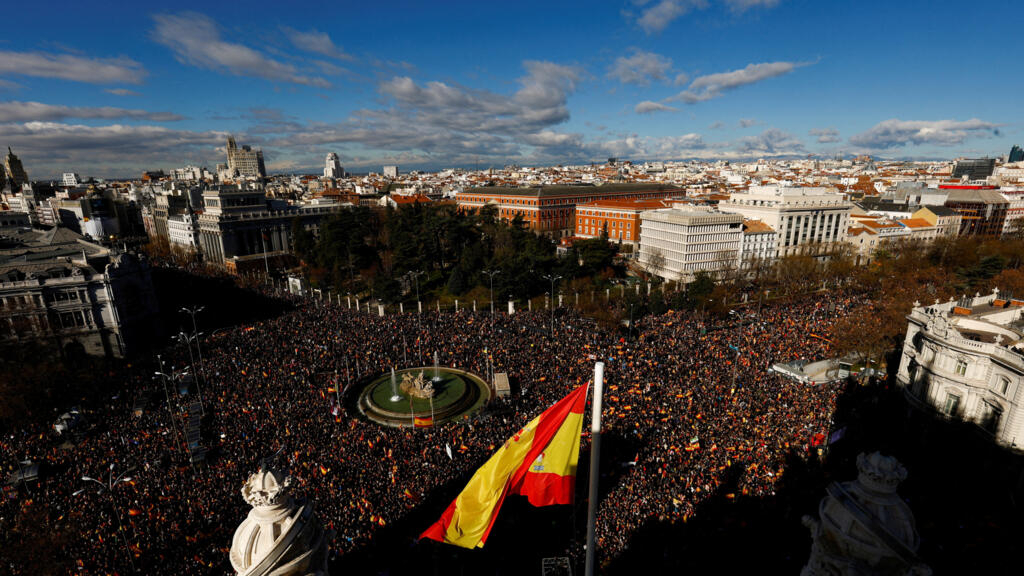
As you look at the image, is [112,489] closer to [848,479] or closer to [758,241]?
[848,479]

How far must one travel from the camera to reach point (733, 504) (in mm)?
18531

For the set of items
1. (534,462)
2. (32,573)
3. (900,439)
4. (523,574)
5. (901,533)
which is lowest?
(900,439)

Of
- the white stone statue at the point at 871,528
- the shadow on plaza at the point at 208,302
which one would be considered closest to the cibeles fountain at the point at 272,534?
the white stone statue at the point at 871,528

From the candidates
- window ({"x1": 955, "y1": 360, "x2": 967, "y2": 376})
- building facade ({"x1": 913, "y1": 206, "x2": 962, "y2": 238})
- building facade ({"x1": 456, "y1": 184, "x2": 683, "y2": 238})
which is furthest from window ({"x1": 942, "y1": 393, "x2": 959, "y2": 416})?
building facade ({"x1": 913, "y1": 206, "x2": 962, "y2": 238})

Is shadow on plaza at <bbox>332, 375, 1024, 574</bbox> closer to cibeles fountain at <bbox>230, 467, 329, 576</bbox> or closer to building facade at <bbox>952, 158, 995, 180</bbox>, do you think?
cibeles fountain at <bbox>230, 467, 329, 576</bbox>

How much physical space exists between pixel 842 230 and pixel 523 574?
260ft

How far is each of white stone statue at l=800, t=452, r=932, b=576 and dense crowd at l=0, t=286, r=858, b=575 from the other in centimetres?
1343

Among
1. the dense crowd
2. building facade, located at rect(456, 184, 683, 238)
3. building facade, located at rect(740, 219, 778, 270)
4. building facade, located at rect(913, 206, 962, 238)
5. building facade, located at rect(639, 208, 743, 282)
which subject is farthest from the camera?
building facade, located at rect(456, 184, 683, 238)

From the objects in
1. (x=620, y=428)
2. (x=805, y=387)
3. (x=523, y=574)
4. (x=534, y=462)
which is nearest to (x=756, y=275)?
(x=805, y=387)

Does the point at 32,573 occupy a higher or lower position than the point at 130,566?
higher

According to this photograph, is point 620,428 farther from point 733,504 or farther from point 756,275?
point 756,275

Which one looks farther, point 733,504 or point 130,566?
point 733,504

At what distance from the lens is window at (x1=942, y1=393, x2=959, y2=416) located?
24.9m

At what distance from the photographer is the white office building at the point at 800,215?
2709 inches
